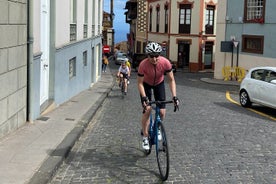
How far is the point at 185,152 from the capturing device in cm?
788

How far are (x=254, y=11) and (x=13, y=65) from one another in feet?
75.1

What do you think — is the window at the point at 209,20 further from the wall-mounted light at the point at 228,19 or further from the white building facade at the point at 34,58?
the white building facade at the point at 34,58

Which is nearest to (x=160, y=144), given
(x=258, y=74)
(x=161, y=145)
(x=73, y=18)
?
(x=161, y=145)

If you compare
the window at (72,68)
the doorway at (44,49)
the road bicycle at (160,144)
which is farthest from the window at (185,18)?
the road bicycle at (160,144)

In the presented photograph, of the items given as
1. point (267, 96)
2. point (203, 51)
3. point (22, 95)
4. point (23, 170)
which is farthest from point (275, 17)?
point (23, 170)

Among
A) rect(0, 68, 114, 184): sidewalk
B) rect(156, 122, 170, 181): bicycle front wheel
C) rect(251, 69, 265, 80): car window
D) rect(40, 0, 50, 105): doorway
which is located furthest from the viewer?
rect(251, 69, 265, 80): car window

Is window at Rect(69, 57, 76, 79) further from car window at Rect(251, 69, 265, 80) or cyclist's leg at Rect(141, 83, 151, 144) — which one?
cyclist's leg at Rect(141, 83, 151, 144)

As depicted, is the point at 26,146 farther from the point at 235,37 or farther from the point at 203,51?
the point at 203,51

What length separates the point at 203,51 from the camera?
4397 centimetres

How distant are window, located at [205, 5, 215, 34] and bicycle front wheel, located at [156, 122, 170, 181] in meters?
38.5

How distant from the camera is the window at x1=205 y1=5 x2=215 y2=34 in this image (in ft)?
145

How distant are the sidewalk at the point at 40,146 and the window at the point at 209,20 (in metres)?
33.6

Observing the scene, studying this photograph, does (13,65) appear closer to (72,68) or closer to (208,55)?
(72,68)

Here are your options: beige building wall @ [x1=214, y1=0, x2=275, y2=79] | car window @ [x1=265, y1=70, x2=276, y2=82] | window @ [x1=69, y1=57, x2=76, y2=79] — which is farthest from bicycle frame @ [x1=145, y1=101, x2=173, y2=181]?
beige building wall @ [x1=214, y1=0, x2=275, y2=79]
